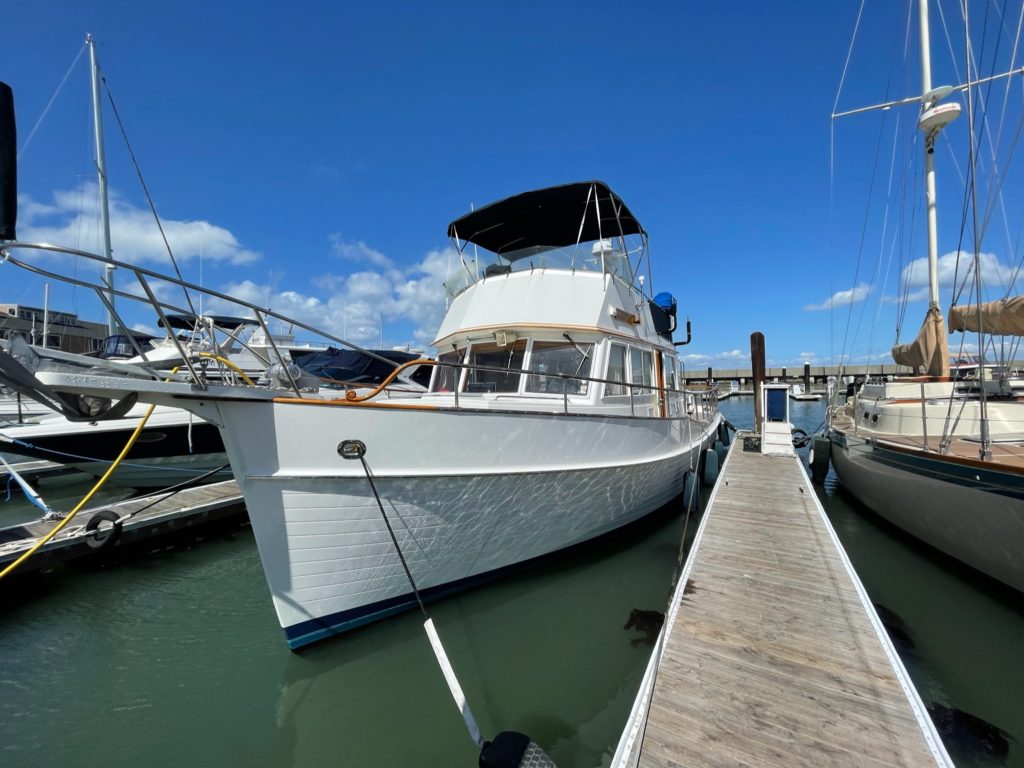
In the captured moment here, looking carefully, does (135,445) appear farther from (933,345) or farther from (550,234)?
(933,345)

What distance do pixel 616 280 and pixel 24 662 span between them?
25.7 feet

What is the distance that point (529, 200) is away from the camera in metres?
6.64

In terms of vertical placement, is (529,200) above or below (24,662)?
above

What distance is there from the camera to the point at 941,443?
18.2ft

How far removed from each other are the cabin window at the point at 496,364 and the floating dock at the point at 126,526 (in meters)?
4.05

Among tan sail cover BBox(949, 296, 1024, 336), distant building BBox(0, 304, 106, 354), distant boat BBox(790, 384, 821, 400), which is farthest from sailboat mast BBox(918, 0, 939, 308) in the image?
distant boat BBox(790, 384, 821, 400)

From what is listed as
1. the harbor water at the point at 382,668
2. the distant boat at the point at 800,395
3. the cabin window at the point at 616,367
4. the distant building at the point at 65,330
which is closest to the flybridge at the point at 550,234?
the cabin window at the point at 616,367

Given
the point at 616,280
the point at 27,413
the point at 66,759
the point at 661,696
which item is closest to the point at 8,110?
the point at 66,759

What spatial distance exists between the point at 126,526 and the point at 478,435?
5.92 m

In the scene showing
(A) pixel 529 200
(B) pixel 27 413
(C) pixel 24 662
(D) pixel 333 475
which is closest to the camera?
(D) pixel 333 475

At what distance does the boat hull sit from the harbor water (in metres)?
0.34

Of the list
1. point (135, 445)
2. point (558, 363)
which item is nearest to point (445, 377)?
point (558, 363)

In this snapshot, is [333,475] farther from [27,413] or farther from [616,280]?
[27,413]

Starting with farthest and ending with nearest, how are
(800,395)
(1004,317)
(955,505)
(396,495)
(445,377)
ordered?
(800,395) → (1004,317) → (445,377) → (955,505) → (396,495)
